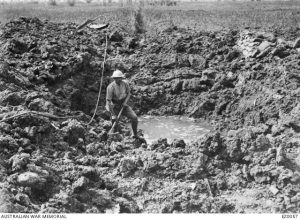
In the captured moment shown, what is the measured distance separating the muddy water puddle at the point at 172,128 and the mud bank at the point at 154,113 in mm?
281

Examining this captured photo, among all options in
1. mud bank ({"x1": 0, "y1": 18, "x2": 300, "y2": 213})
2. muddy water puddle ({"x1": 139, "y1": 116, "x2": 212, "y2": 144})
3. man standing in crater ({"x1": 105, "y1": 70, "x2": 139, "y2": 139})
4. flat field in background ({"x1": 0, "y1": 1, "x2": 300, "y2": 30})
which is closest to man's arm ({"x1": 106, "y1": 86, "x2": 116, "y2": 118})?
man standing in crater ({"x1": 105, "y1": 70, "x2": 139, "y2": 139})

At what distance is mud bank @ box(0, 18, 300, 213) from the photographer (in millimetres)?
5828

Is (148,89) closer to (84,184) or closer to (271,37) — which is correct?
(271,37)

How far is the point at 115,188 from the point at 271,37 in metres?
7.76

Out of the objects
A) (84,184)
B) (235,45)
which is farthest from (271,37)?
(84,184)

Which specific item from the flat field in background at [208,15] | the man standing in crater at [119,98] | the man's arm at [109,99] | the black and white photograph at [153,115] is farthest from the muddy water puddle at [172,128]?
the flat field in background at [208,15]

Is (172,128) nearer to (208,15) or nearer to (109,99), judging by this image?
(109,99)

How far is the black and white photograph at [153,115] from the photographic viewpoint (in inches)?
228

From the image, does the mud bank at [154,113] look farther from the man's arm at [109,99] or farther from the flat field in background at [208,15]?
the flat field in background at [208,15]

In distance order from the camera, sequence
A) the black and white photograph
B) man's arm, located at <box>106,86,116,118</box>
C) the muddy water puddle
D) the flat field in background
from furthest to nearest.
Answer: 1. the flat field in background
2. the muddy water puddle
3. man's arm, located at <box>106,86,116,118</box>
4. the black and white photograph

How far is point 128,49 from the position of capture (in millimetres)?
13227

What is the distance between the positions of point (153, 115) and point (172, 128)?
1097 millimetres

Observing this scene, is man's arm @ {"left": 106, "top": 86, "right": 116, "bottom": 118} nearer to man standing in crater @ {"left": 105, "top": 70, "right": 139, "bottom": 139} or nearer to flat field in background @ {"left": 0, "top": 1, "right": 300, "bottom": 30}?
man standing in crater @ {"left": 105, "top": 70, "right": 139, "bottom": 139}

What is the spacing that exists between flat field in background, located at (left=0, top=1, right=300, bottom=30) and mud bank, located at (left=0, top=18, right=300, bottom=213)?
1.86 meters
